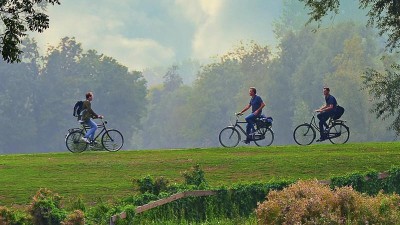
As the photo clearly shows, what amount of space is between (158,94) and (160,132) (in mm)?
17508

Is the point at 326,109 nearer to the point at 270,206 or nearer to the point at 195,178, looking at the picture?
the point at 195,178

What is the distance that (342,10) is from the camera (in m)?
181

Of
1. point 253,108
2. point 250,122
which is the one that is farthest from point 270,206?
point 250,122

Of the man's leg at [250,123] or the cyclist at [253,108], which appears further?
the man's leg at [250,123]

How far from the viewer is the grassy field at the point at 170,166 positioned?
75.3ft

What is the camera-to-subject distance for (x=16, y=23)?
1698 centimetres

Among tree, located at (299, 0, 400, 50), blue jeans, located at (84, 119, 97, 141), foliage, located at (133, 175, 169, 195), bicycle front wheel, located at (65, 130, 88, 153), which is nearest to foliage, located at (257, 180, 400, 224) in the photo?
foliage, located at (133, 175, 169, 195)

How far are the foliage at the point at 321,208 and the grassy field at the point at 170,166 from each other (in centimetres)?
636

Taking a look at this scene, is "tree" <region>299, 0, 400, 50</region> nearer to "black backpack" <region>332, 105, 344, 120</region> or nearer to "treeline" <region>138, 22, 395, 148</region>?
"black backpack" <region>332, 105, 344, 120</region>

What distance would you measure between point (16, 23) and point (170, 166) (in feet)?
32.6

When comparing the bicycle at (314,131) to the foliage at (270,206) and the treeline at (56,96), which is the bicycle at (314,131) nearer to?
the foliage at (270,206)

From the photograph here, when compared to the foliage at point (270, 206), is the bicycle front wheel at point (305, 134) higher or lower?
higher

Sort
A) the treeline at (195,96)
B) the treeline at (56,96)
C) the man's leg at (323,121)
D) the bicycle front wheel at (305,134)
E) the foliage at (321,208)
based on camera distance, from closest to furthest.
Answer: the foliage at (321,208)
the man's leg at (323,121)
the bicycle front wheel at (305,134)
the treeline at (195,96)
the treeline at (56,96)

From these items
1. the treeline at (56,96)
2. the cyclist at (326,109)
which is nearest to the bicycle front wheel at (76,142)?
the cyclist at (326,109)
